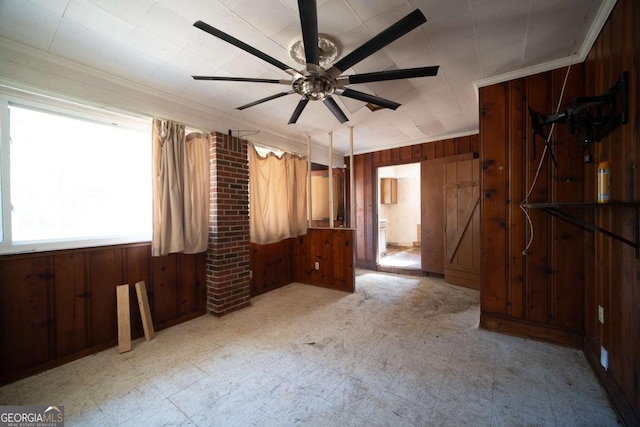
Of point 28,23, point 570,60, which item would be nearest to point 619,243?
point 570,60

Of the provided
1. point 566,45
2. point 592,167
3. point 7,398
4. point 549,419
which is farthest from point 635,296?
point 7,398

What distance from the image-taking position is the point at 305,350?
2.12m

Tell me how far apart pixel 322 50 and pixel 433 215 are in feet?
11.3

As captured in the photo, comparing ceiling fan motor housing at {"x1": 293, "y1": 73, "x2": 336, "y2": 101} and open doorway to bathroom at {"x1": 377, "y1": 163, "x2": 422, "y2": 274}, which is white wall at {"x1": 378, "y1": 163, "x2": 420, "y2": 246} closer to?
open doorway to bathroom at {"x1": 377, "y1": 163, "x2": 422, "y2": 274}

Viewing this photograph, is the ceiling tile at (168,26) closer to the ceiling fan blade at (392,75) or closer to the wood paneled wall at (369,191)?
the ceiling fan blade at (392,75)

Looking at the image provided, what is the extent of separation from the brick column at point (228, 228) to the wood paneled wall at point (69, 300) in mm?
436

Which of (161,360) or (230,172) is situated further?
(230,172)

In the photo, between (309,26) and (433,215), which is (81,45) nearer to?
(309,26)

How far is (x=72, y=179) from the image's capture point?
2.11 metres

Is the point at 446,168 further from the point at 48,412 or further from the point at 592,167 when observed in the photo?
the point at 48,412

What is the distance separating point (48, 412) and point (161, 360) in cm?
63

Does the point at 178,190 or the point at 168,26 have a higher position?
the point at 168,26

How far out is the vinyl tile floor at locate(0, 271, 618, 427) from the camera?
144cm

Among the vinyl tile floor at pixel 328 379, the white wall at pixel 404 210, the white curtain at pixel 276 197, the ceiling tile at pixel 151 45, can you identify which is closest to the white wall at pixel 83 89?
the ceiling tile at pixel 151 45
